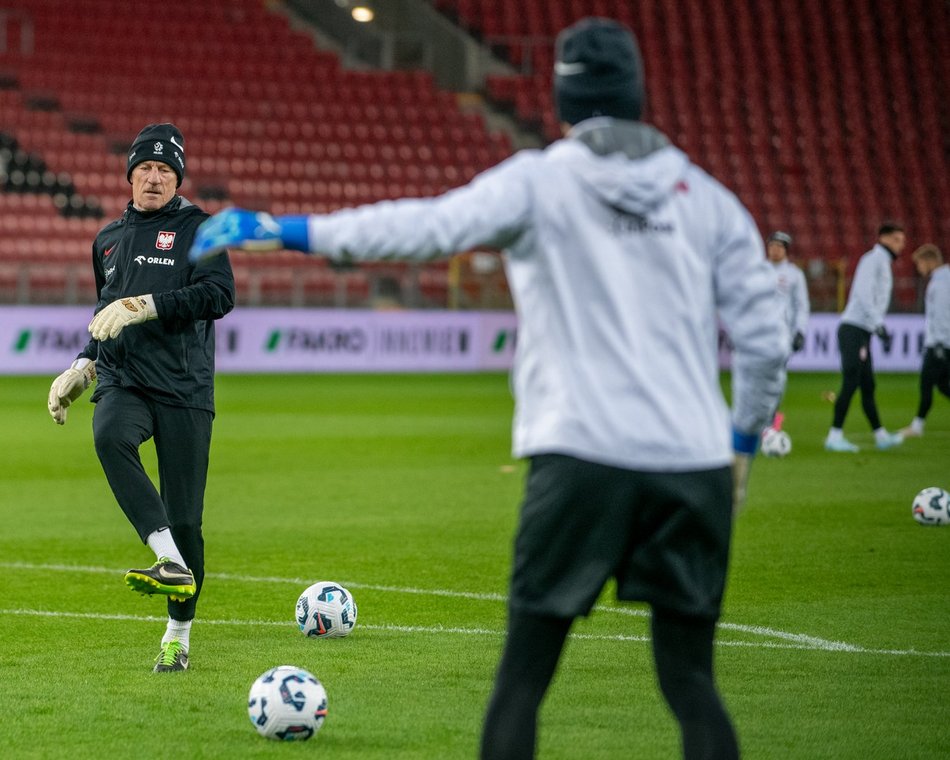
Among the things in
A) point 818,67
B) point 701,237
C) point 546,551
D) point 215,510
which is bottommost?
point 215,510

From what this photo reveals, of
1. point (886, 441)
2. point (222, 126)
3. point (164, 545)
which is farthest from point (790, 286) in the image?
point (222, 126)

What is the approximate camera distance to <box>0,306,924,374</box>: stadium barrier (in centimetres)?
2633

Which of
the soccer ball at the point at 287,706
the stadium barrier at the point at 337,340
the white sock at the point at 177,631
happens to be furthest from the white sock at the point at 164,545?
the stadium barrier at the point at 337,340

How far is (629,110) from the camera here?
4020 millimetres

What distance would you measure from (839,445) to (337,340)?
519 inches

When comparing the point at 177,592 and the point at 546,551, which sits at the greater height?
the point at 546,551

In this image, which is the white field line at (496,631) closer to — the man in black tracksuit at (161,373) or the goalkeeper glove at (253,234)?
the man in black tracksuit at (161,373)

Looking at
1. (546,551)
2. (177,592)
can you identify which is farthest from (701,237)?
(177,592)

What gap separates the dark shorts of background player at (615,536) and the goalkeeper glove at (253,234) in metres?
0.79

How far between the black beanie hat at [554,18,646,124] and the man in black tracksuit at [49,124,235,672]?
3.04m

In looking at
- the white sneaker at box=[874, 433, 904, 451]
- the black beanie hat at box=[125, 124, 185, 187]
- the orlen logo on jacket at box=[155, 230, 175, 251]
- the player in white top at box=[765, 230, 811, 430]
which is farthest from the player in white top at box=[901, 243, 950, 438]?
the orlen logo on jacket at box=[155, 230, 175, 251]

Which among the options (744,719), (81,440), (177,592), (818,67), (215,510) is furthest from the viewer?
(818,67)

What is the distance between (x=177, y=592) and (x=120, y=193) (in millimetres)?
25740

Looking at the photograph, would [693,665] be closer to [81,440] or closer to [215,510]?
[215,510]
